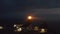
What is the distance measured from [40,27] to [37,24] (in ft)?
0.52

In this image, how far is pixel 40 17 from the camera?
5465 mm

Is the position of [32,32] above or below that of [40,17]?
below

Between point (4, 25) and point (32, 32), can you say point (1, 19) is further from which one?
point (32, 32)

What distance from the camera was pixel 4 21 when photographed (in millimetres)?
5645

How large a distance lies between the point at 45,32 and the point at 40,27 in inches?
9.8

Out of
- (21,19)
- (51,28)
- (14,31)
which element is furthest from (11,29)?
(51,28)

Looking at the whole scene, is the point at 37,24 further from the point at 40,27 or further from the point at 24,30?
the point at 24,30

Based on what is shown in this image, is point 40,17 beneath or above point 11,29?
above

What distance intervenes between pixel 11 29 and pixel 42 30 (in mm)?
1111

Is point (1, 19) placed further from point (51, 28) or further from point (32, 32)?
point (51, 28)

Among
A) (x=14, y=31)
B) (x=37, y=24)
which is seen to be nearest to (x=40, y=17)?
(x=37, y=24)

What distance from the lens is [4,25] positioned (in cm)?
566

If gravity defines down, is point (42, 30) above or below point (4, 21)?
below

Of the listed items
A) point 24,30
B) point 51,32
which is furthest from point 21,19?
point 51,32
